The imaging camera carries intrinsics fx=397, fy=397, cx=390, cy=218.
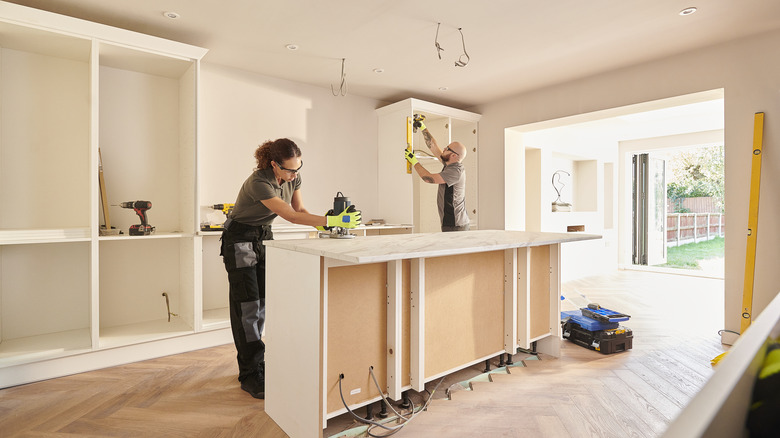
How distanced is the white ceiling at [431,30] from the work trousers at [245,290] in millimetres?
1606

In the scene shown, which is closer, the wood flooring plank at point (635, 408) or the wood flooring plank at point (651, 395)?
the wood flooring plank at point (635, 408)

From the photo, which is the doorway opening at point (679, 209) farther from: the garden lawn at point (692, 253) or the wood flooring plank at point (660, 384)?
the wood flooring plank at point (660, 384)

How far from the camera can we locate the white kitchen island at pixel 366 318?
180cm

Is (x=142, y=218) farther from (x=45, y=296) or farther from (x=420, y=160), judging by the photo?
(x=420, y=160)

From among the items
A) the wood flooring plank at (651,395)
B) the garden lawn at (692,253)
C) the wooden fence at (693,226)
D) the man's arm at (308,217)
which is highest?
the man's arm at (308,217)

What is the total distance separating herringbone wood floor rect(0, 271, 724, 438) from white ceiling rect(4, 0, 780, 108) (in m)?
2.50

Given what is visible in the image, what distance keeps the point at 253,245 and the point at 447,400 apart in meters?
1.49

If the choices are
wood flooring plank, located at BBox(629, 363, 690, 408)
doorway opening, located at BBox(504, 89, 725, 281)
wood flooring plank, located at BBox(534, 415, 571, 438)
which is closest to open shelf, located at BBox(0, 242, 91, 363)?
wood flooring plank, located at BBox(534, 415, 571, 438)

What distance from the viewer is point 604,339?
118 inches

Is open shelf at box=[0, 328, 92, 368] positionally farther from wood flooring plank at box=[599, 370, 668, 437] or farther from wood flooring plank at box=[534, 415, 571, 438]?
wood flooring plank at box=[599, 370, 668, 437]

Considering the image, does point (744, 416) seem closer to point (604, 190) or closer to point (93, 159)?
point (93, 159)

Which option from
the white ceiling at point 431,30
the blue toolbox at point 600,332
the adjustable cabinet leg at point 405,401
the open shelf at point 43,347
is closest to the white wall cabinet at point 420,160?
the white ceiling at point 431,30

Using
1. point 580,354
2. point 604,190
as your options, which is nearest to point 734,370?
point 580,354

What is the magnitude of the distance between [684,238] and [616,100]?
18.3 feet
